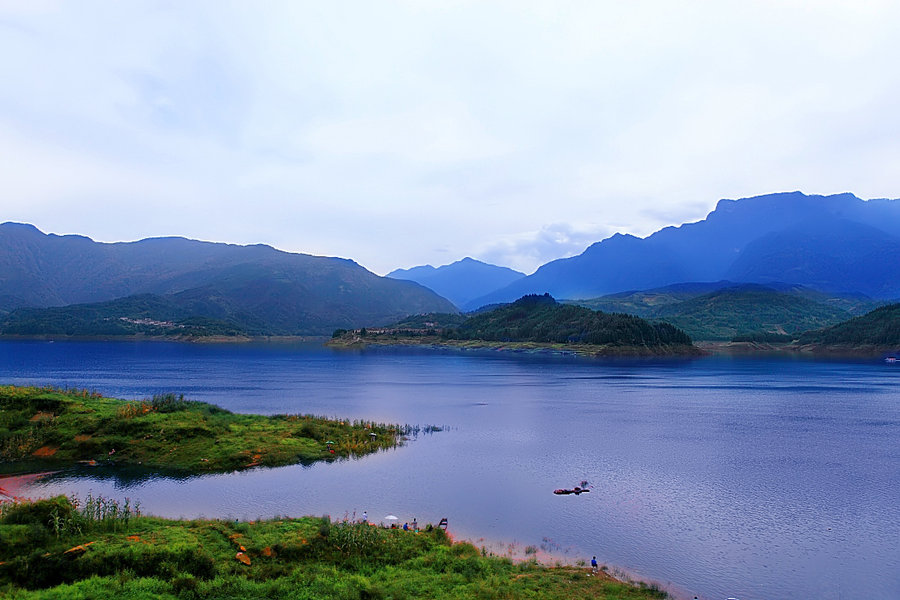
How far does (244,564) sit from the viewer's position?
18.0 metres

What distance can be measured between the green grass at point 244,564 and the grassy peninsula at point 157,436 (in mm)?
15975

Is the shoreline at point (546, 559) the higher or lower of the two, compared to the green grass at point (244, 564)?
lower

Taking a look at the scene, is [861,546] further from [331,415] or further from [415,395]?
[415,395]

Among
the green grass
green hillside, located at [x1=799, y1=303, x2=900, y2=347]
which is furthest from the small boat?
green hillside, located at [x1=799, y1=303, x2=900, y2=347]

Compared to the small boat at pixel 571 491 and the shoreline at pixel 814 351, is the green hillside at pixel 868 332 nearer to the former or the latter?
the shoreline at pixel 814 351

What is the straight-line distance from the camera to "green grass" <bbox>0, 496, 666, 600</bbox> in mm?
15852

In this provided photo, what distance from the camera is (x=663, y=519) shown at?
88.7 ft

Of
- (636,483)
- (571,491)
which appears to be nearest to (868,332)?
(636,483)

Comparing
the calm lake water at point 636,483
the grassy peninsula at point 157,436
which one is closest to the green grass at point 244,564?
the calm lake water at point 636,483

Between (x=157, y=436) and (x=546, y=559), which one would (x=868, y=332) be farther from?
(x=157, y=436)

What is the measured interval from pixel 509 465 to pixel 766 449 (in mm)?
21681

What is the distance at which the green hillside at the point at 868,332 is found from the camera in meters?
162

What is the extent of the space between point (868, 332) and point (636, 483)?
18078 centimetres

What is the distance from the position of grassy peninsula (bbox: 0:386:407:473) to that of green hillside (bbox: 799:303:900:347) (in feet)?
580
